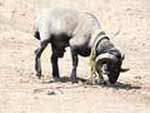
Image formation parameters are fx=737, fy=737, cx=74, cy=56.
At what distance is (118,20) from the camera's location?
31.2 meters

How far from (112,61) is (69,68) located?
3.92 metres

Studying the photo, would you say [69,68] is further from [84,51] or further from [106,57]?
[106,57]

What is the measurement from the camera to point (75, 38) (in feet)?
62.6

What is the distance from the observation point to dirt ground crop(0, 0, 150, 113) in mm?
16641

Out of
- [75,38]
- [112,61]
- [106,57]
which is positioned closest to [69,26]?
[75,38]

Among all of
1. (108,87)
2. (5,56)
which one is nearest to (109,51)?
(108,87)

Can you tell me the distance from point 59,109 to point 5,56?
7.91 m

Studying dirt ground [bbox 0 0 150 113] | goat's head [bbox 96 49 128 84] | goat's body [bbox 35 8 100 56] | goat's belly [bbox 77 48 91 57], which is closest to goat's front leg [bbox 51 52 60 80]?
dirt ground [bbox 0 0 150 113]

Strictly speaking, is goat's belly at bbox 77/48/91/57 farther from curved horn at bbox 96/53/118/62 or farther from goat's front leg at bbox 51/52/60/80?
goat's front leg at bbox 51/52/60/80

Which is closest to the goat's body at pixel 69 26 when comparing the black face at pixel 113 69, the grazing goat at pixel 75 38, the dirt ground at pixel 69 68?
the grazing goat at pixel 75 38

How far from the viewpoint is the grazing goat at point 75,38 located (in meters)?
18.9

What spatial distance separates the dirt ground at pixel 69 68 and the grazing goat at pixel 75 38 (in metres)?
0.61

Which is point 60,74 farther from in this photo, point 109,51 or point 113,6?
point 113,6

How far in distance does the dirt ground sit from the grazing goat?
61cm
